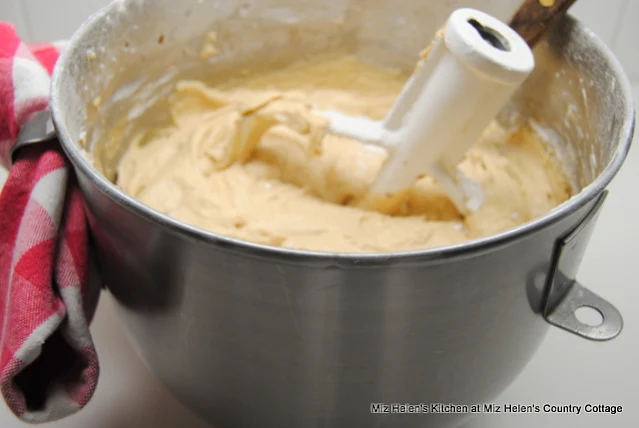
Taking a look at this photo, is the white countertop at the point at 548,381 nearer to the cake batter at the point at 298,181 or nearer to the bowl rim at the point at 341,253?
the cake batter at the point at 298,181

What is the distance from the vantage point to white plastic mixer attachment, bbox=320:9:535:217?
0.56 m

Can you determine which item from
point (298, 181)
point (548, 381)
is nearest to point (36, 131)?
point (298, 181)

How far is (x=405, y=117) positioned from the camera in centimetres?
66

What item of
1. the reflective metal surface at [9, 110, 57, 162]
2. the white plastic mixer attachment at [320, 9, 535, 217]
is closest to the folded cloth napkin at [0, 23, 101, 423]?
the reflective metal surface at [9, 110, 57, 162]

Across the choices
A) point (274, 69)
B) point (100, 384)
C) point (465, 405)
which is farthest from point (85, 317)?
point (274, 69)

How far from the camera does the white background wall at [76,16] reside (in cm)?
100

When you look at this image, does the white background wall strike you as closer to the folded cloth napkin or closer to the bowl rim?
the folded cloth napkin

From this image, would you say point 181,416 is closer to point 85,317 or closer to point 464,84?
point 85,317

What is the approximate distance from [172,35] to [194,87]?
8 centimetres

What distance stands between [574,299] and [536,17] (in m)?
0.28

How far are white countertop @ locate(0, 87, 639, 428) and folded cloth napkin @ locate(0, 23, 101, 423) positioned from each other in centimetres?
12

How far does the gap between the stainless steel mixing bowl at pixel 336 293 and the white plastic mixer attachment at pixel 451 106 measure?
95mm

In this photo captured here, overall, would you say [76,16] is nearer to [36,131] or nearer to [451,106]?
[36,131]

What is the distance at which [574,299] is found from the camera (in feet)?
1.73
